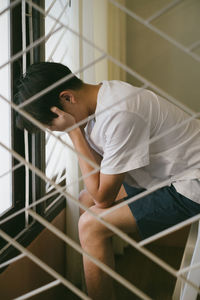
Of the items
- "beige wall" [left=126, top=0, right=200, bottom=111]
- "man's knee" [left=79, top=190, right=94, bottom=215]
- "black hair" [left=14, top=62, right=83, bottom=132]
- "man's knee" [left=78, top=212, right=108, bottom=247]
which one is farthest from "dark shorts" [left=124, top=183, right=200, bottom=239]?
"beige wall" [left=126, top=0, right=200, bottom=111]

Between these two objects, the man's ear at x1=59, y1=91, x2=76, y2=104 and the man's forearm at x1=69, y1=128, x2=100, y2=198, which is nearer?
the man's ear at x1=59, y1=91, x2=76, y2=104

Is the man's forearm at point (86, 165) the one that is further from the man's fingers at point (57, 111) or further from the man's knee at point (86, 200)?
the man's knee at point (86, 200)

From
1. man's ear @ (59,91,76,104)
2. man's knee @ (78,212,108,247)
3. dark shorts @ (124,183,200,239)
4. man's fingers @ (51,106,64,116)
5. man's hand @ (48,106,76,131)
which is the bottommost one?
man's knee @ (78,212,108,247)

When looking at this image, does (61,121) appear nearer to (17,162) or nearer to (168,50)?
(17,162)

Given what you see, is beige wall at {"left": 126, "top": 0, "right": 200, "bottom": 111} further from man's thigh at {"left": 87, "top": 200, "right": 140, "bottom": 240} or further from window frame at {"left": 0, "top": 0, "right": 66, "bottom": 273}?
man's thigh at {"left": 87, "top": 200, "right": 140, "bottom": 240}

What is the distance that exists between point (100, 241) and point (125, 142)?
0.39 meters

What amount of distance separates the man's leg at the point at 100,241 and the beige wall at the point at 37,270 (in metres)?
0.24

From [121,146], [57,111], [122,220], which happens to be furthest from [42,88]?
[122,220]

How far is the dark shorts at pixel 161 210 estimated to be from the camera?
3.82 feet

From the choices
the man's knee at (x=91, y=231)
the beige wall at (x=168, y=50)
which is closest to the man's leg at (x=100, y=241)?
the man's knee at (x=91, y=231)

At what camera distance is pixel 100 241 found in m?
1.22

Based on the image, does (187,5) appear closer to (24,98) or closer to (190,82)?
(190,82)

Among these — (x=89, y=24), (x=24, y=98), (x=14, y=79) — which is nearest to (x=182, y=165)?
(x=24, y=98)

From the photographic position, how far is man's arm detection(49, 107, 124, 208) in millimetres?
1083
